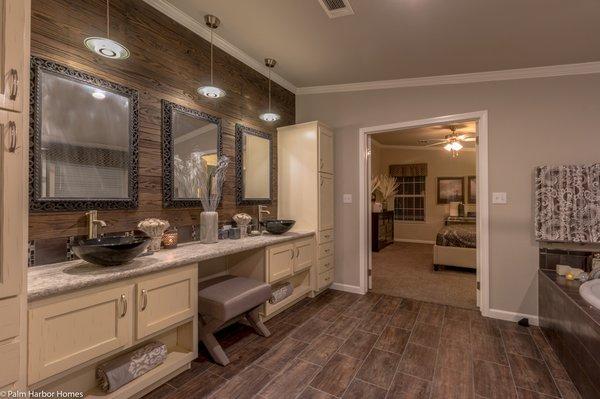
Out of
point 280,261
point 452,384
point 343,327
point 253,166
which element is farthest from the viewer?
point 253,166

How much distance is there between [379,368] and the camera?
2.04 m

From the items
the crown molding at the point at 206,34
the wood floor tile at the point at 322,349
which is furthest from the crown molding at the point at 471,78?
the wood floor tile at the point at 322,349

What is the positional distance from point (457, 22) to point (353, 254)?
8.55ft

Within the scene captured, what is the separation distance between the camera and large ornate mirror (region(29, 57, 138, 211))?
160 cm

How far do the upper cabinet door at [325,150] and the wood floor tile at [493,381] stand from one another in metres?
2.35

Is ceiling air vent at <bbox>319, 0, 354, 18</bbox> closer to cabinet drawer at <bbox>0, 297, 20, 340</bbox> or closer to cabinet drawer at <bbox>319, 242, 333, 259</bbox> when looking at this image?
cabinet drawer at <bbox>319, 242, 333, 259</bbox>

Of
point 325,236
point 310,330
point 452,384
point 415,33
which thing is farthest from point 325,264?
point 415,33

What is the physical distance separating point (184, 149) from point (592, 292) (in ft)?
10.7

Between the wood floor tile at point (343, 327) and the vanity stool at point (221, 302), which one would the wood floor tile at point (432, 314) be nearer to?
the wood floor tile at point (343, 327)

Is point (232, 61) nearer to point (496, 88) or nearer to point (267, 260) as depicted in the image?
point (267, 260)

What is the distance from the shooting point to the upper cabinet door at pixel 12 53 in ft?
3.74

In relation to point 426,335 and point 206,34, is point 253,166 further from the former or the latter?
point 426,335

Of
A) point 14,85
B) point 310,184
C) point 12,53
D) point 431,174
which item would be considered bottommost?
point 310,184

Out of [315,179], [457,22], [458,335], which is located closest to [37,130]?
[315,179]
